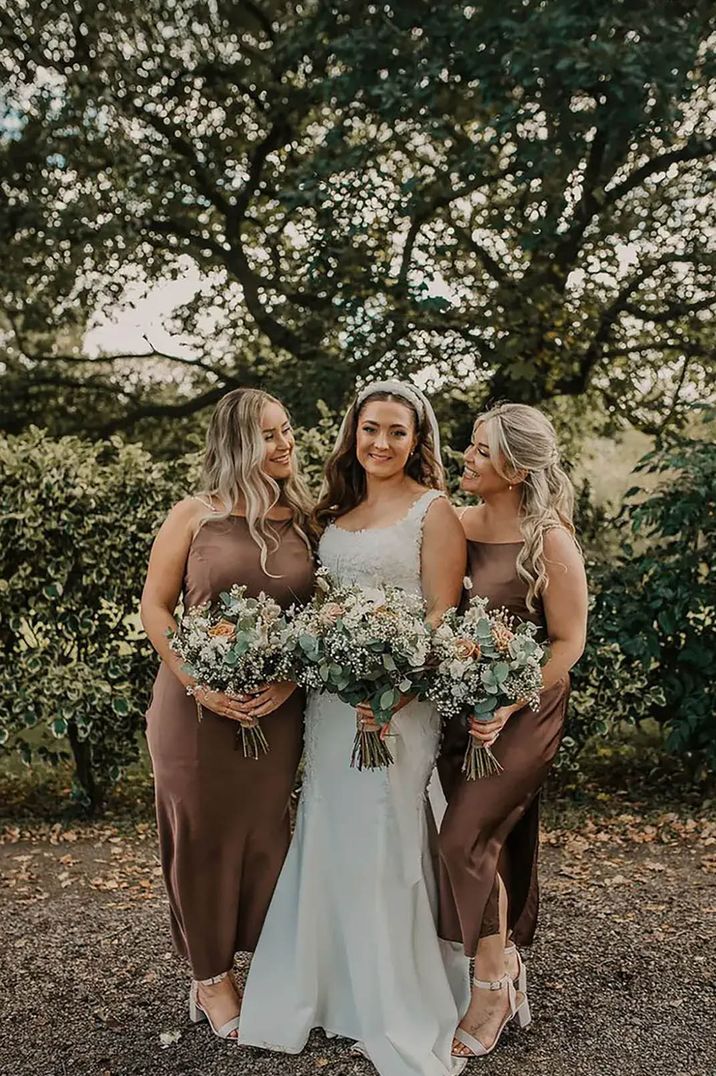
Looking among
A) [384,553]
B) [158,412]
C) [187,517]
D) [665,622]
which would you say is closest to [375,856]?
[384,553]

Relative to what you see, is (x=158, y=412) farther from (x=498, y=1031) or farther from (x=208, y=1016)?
(x=498, y=1031)

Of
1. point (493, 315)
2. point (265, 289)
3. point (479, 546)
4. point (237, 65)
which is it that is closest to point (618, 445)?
point (493, 315)

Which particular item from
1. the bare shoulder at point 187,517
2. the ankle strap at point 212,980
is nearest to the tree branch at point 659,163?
the bare shoulder at point 187,517

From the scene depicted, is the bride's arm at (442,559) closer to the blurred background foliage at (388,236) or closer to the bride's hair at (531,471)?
the bride's hair at (531,471)

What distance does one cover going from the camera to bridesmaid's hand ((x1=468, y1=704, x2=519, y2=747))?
12.0 ft

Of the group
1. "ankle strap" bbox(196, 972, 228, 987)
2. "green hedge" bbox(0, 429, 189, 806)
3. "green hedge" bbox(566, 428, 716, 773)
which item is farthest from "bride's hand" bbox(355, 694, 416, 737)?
"green hedge" bbox(566, 428, 716, 773)

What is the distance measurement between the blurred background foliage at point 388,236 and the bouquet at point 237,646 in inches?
142

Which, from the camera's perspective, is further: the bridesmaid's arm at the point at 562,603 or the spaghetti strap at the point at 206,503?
the spaghetti strap at the point at 206,503

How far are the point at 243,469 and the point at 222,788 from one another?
45.7 inches

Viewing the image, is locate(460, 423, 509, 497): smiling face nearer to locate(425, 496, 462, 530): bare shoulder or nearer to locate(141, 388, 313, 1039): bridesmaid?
locate(425, 496, 462, 530): bare shoulder

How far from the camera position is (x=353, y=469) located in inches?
167

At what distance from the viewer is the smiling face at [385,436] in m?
3.99

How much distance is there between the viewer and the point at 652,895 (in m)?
5.68

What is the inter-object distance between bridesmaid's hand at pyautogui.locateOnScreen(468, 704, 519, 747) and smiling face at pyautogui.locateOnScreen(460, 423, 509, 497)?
80 cm
